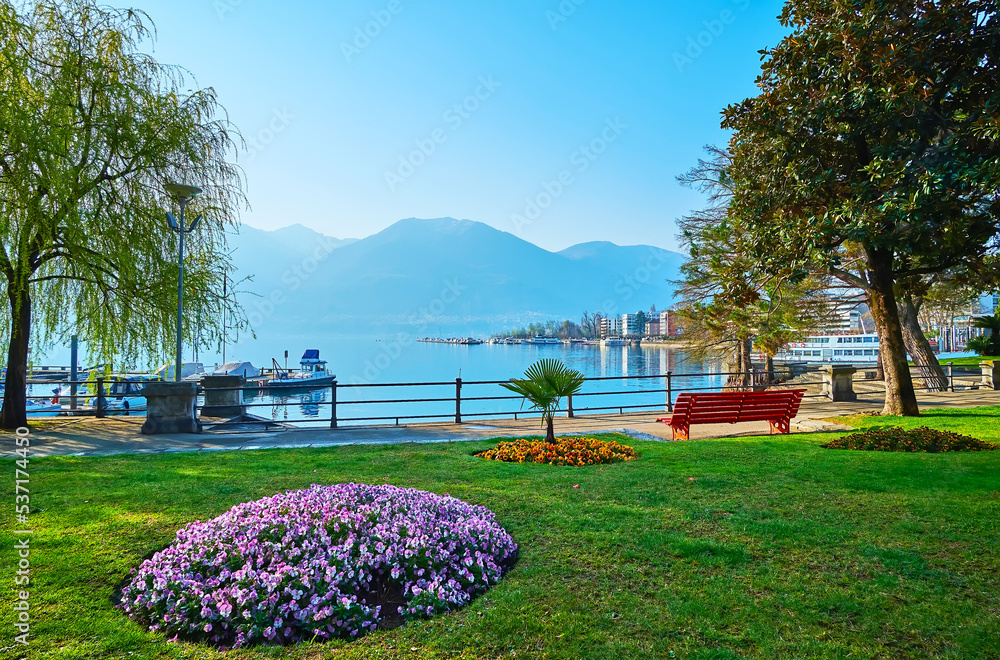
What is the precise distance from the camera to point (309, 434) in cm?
1276

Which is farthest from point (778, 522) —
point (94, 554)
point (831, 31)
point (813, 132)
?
point (831, 31)

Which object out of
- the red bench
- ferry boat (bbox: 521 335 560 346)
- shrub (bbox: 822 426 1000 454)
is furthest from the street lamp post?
ferry boat (bbox: 521 335 560 346)

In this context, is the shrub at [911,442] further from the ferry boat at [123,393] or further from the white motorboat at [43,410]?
the white motorboat at [43,410]

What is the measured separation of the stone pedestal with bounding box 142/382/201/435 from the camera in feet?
40.5

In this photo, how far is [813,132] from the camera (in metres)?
12.6

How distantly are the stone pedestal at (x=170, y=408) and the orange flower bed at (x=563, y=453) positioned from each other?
7224mm

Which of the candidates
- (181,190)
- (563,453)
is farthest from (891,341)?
(181,190)

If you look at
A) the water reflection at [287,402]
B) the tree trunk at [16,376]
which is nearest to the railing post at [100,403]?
the tree trunk at [16,376]

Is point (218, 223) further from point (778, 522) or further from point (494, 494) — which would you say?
point (778, 522)

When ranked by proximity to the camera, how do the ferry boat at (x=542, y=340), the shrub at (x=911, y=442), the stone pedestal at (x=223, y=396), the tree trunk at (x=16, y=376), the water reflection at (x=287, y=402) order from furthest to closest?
the ferry boat at (x=542, y=340)
the water reflection at (x=287, y=402)
the stone pedestal at (x=223, y=396)
the tree trunk at (x=16, y=376)
the shrub at (x=911, y=442)

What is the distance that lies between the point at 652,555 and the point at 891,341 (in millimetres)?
12760

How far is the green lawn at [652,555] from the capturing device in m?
3.24

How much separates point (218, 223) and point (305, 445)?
24.5ft

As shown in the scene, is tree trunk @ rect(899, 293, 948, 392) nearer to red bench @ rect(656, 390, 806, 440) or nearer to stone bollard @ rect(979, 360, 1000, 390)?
stone bollard @ rect(979, 360, 1000, 390)
